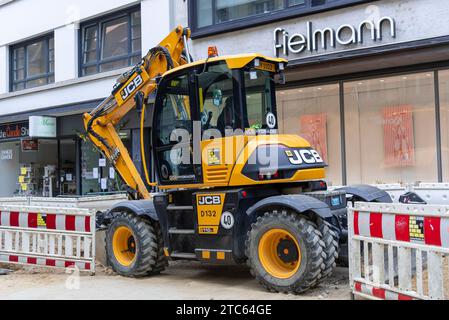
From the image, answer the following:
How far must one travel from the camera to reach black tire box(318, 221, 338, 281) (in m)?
6.02

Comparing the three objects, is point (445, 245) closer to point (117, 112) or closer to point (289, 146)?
point (289, 146)

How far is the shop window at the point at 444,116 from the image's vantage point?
1095 centimetres

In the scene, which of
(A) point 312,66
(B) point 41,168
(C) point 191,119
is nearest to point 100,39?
(B) point 41,168

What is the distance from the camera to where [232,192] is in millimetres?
6637

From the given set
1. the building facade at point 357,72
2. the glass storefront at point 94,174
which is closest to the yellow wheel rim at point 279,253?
the building facade at point 357,72

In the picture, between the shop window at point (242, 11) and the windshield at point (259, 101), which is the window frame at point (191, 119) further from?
the shop window at point (242, 11)

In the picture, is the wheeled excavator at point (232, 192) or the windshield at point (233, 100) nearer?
the wheeled excavator at point (232, 192)

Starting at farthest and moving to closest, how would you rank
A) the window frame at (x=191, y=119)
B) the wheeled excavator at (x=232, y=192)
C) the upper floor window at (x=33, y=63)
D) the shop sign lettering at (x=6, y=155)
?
1. the shop sign lettering at (x=6, y=155)
2. the upper floor window at (x=33, y=63)
3. the window frame at (x=191, y=119)
4. the wheeled excavator at (x=232, y=192)

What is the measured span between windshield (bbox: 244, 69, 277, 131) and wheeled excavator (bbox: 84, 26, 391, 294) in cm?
1

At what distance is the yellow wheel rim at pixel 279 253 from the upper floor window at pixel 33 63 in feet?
44.2

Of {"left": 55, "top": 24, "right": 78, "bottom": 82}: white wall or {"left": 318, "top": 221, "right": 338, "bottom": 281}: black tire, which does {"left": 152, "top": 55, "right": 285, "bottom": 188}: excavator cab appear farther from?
{"left": 55, "top": 24, "right": 78, "bottom": 82}: white wall

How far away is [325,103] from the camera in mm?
12688
